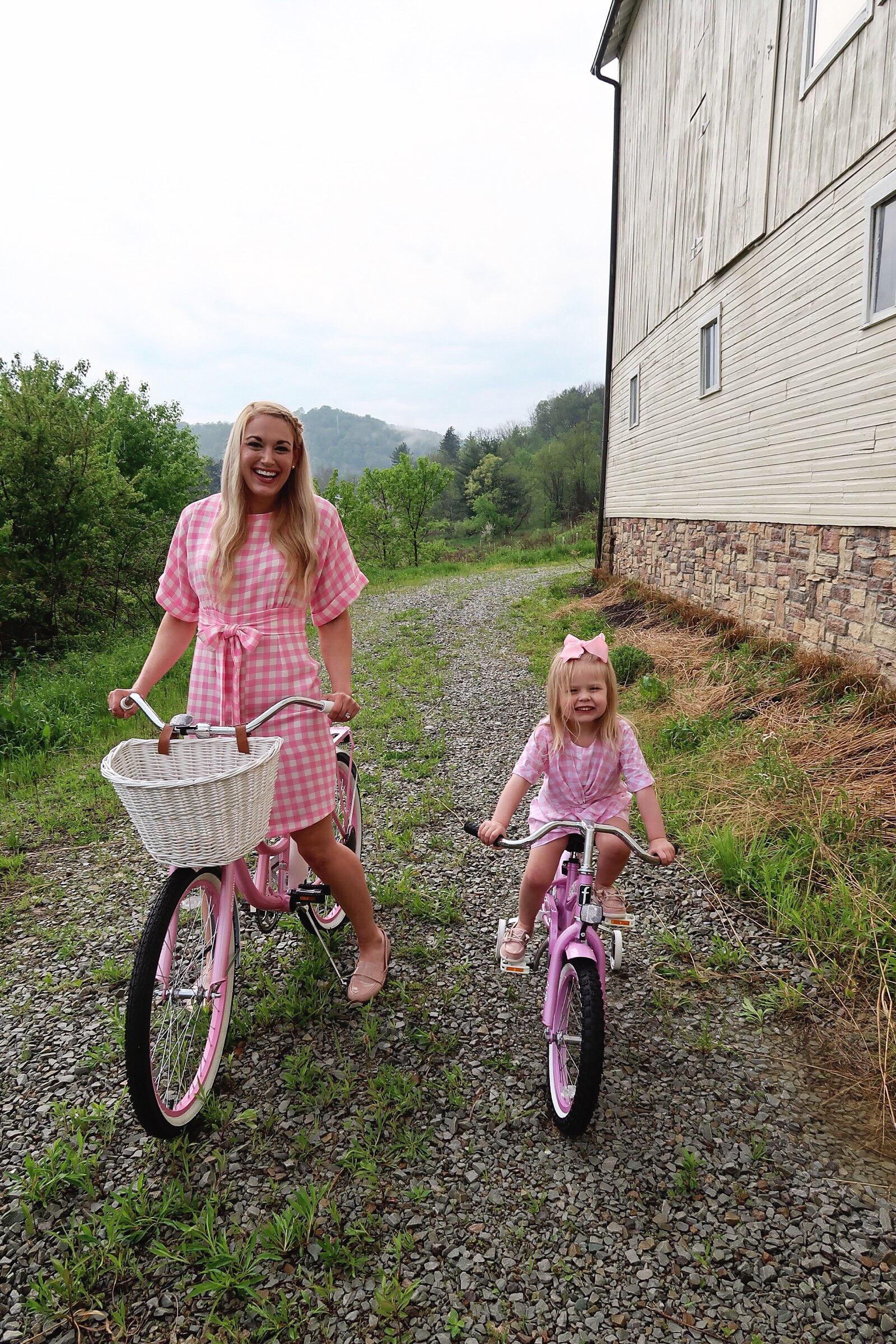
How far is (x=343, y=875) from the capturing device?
8.77 feet

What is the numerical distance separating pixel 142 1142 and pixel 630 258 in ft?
48.6

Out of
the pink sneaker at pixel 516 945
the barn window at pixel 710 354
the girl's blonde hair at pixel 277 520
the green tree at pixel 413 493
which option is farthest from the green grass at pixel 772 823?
the green tree at pixel 413 493

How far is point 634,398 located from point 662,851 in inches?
497

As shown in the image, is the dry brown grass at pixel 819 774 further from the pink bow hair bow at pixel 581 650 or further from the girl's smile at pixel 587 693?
the pink bow hair bow at pixel 581 650

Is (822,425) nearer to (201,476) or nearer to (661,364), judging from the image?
(661,364)

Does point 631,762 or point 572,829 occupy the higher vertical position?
point 631,762

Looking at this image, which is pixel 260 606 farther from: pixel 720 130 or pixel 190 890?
pixel 720 130

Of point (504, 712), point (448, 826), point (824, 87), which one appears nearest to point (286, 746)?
point (448, 826)

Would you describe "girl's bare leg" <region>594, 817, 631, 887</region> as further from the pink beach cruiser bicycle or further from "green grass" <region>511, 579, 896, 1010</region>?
the pink beach cruiser bicycle

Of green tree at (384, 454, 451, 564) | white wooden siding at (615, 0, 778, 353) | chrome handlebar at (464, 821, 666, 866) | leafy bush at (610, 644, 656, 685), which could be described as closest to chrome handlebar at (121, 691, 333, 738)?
chrome handlebar at (464, 821, 666, 866)

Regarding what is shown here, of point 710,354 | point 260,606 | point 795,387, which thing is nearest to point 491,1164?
point 260,606

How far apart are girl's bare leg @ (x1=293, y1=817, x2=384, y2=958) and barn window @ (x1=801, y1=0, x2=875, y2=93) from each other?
708 centimetres

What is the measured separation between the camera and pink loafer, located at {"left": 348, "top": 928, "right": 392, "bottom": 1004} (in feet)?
9.25

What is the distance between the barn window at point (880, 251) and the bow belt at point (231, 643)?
17.7ft
